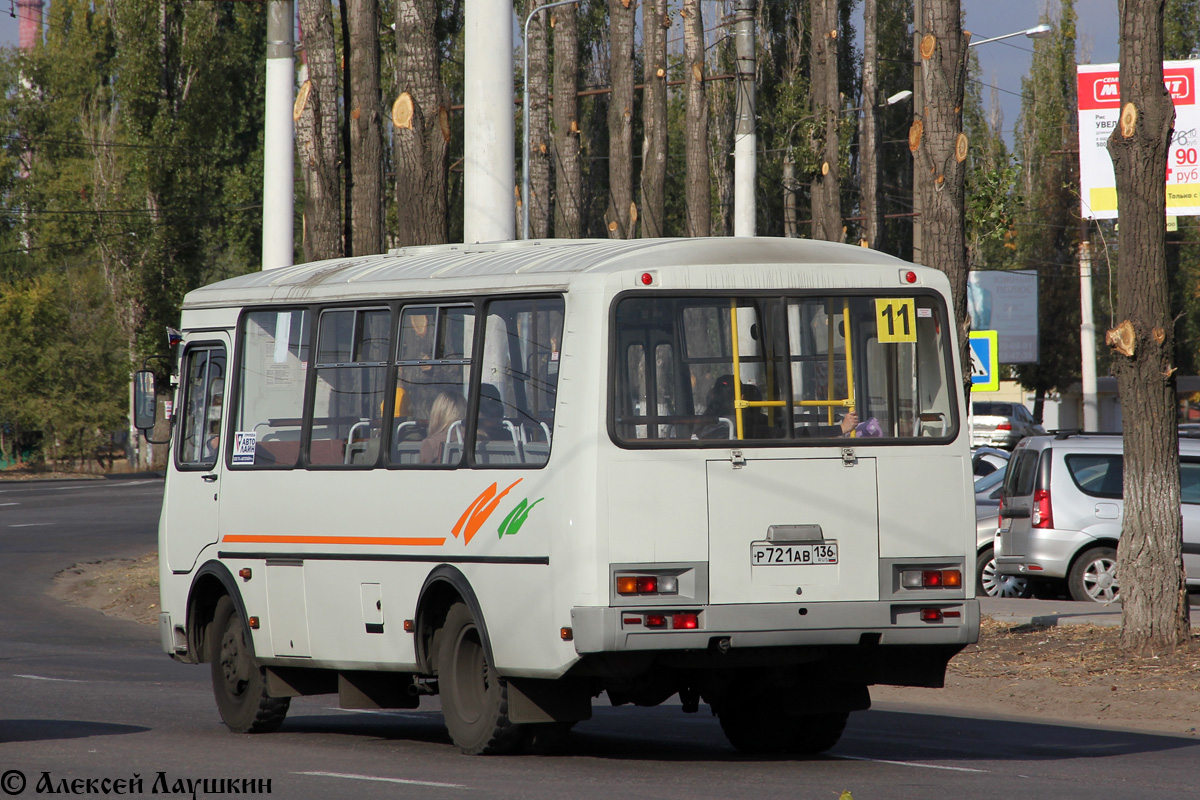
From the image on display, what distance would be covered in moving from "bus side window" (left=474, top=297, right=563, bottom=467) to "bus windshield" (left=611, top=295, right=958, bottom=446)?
432 mm

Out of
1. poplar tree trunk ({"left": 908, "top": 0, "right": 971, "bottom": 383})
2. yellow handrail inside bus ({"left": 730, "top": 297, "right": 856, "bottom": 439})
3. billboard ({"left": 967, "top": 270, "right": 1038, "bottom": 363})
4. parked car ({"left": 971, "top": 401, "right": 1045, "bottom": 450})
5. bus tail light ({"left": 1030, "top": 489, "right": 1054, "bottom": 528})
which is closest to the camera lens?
yellow handrail inside bus ({"left": 730, "top": 297, "right": 856, "bottom": 439})

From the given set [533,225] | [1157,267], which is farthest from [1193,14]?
[1157,267]

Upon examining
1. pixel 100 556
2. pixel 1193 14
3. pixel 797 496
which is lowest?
pixel 100 556

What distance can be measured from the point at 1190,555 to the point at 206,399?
417 inches

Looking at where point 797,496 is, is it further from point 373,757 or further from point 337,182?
point 337,182

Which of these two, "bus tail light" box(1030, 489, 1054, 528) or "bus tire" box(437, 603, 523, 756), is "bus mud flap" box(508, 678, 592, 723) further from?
"bus tail light" box(1030, 489, 1054, 528)

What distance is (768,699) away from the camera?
9883mm

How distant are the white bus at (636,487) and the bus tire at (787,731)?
14mm

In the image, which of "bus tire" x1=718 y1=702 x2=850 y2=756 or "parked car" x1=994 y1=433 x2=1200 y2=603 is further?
"parked car" x1=994 y1=433 x2=1200 y2=603

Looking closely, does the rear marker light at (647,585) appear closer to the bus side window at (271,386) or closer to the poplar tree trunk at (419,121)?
the bus side window at (271,386)

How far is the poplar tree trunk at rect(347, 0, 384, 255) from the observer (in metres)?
19.4

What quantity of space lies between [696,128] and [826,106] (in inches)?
439

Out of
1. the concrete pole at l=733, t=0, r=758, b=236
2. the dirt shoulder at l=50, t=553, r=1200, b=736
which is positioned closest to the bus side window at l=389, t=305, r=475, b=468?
the dirt shoulder at l=50, t=553, r=1200, b=736

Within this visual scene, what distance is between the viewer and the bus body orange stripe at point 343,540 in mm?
9430
